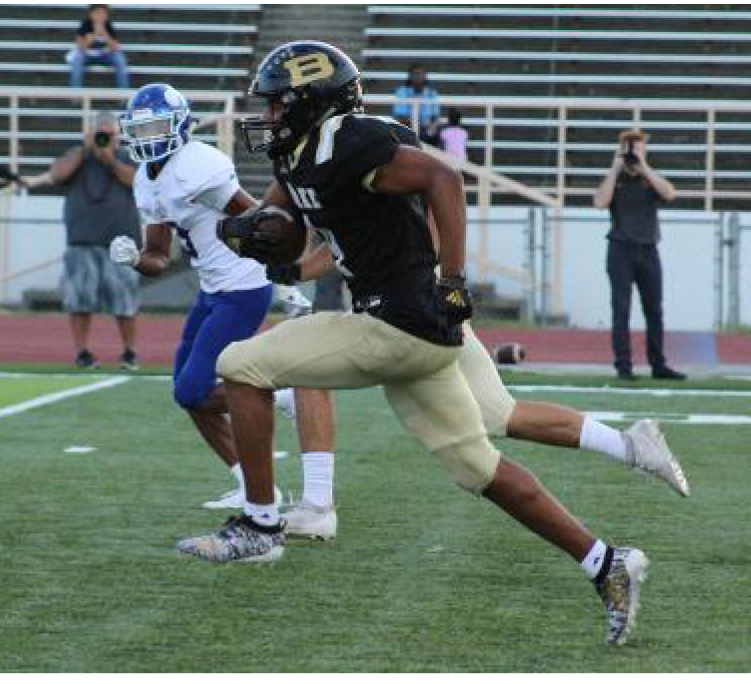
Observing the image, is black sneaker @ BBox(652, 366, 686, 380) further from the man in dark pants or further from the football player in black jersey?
the football player in black jersey

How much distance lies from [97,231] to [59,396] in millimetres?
2697

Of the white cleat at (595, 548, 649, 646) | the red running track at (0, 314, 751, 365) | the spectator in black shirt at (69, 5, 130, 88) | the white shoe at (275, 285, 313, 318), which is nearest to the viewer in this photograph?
the white cleat at (595, 548, 649, 646)

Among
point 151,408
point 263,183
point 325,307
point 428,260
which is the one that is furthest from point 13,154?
point 428,260

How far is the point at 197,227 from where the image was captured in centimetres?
802

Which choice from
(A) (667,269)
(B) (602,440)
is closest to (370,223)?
(B) (602,440)

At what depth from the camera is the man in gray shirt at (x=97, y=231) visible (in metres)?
14.8

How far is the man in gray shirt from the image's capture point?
14828 mm

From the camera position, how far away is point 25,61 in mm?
25203

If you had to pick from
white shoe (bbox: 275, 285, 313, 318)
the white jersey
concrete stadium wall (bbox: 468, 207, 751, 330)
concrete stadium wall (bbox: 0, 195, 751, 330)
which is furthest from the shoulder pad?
concrete stadium wall (bbox: 468, 207, 751, 330)

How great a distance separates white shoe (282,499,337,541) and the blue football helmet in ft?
4.87

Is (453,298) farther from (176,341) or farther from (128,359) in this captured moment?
(176,341)

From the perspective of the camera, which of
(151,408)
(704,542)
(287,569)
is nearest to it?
(287,569)

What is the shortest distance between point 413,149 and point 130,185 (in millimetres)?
9529

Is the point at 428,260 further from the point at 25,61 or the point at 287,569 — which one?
the point at 25,61
